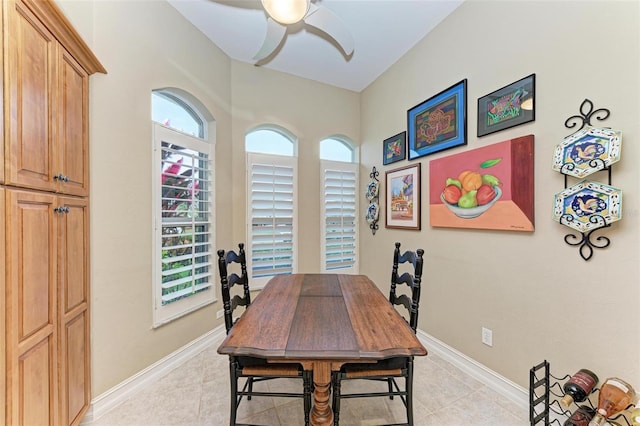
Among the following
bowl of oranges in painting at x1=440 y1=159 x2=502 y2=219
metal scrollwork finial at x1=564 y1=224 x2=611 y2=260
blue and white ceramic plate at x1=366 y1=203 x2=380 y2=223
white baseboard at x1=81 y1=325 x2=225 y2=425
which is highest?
bowl of oranges in painting at x1=440 y1=159 x2=502 y2=219

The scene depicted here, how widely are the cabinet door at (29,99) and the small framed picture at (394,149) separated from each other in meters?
2.77

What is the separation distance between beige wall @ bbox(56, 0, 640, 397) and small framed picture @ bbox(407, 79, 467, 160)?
87 millimetres

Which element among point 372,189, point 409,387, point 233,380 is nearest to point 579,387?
point 409,387

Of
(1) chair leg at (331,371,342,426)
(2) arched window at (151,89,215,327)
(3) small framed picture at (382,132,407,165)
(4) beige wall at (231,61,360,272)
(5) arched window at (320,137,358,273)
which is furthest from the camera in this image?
(5) arched window at (320,137,358,273)

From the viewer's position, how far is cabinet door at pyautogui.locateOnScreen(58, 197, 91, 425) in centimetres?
143

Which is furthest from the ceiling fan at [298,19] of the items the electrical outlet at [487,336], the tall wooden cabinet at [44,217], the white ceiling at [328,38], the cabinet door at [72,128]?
the electrical outlet at [487,336]

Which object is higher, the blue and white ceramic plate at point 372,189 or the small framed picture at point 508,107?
the small framed picture at point 508,107

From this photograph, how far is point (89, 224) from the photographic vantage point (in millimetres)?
1719

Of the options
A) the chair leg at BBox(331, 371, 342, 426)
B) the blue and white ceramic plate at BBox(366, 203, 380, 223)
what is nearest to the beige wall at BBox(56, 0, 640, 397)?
the blue and white ceramic plate at BBox(366, 203, 380, 223)

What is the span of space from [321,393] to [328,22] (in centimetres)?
228

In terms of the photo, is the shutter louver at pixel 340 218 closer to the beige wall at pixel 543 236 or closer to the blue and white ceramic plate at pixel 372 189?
the blue and white ceramic plate at pixel 372 189

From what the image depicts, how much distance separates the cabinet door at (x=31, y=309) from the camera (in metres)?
1.09

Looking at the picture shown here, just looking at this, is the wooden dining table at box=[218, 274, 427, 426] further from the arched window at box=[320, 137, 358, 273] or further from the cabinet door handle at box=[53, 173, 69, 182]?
the arched window at box=[320, 137, 358, 273]

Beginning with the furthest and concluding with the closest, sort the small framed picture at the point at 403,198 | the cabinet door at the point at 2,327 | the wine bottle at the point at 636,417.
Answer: the small framed picture at the point at 403,198 < the wine bottle at the point at 636,417 < the cabinet door at the point at 2,327
